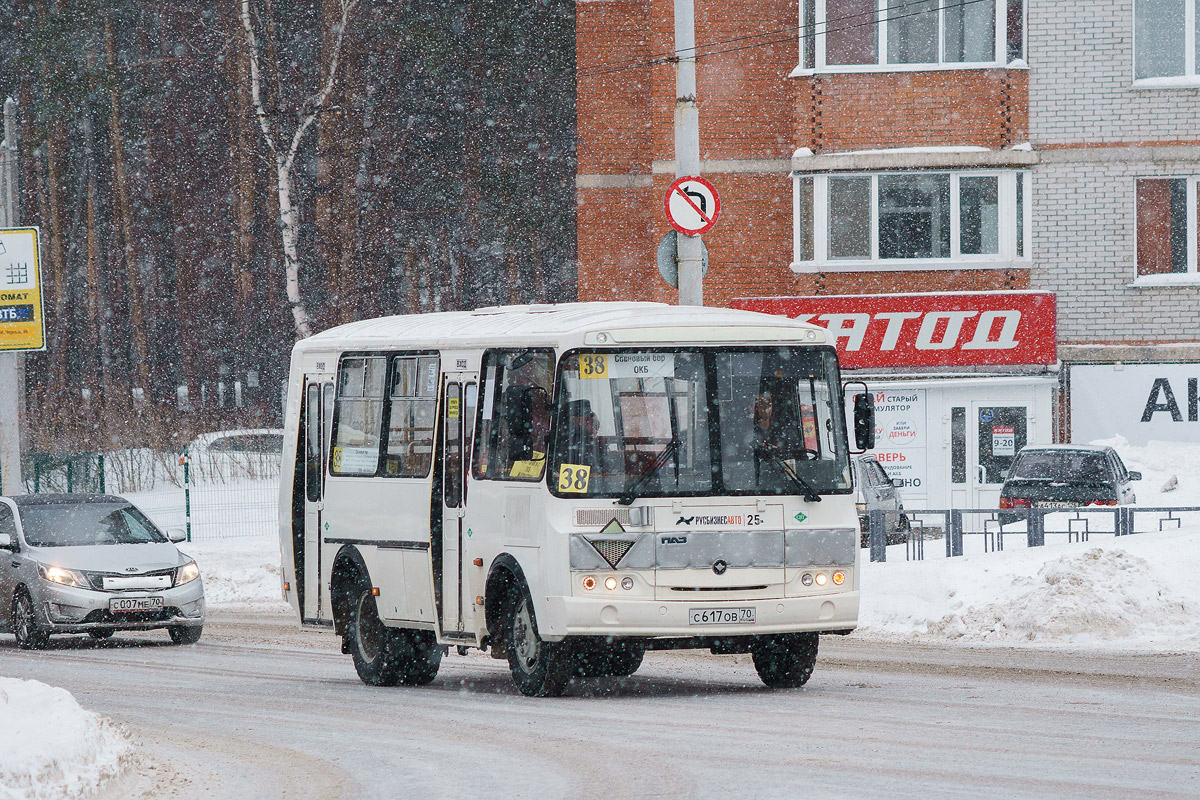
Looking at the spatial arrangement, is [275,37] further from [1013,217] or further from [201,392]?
[1013,217]

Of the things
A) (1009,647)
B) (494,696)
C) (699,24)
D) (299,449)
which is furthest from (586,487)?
(699,24)

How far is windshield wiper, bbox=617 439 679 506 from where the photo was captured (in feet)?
41.7

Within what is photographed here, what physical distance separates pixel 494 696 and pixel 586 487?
6.33ft

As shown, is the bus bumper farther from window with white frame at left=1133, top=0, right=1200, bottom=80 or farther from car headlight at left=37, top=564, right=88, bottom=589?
window with white frame at left=1133, top=0, right=1200, bottom=80

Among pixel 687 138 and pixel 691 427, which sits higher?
pixel 687 138

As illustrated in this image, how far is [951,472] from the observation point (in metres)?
32.8

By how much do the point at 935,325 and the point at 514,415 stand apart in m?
20.2

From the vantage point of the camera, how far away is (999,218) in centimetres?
3216

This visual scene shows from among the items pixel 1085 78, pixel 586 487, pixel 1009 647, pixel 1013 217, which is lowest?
pixel 1009 647

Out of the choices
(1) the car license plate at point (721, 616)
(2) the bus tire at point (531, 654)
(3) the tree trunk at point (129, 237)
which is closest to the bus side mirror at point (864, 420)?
(1) the car license plate at point (721, 616)

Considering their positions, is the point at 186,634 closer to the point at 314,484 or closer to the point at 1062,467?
the point at 314,484

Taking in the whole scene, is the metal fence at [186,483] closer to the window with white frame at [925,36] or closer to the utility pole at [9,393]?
the utility pole at [9,393]

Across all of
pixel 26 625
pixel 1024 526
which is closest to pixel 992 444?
pixel 1024 526

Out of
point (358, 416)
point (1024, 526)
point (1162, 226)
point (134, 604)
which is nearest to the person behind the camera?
point (358, 416)
